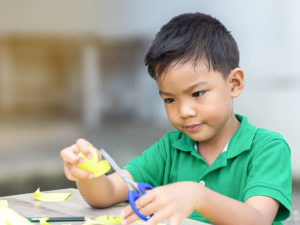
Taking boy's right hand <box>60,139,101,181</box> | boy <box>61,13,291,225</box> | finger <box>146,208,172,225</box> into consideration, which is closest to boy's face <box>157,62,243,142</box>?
boy <box>61,13,291,225</box>

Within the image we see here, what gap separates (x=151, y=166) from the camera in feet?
3.57

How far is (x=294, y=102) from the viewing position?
288 centimetres

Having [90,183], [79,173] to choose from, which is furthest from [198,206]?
[90,183]

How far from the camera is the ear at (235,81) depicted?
1.01 metres

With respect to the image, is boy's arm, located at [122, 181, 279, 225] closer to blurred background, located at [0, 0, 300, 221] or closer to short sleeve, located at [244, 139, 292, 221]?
short sleeve, located at [244, 139, 292, 221]

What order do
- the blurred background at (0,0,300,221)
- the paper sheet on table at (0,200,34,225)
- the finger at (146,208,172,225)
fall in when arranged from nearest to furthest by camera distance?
1. the finger at (146,208,172,225)
2. the paper sheet on table at (0,200,34,225)
3. the blurred background at (0,0,300,221)

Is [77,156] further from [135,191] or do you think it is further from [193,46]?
[193,46]

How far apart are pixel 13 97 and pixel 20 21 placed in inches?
15.3

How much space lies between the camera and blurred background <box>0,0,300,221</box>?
251cm

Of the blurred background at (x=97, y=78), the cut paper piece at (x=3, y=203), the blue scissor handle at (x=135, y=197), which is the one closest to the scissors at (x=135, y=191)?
the blue scissor handle at (x=135, y=197)

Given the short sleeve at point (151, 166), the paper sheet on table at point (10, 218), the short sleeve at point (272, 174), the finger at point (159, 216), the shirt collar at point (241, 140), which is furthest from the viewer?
the short sleeve at point (151, 166)

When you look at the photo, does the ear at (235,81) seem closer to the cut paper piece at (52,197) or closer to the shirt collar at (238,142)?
the shirt collar at (238,142)

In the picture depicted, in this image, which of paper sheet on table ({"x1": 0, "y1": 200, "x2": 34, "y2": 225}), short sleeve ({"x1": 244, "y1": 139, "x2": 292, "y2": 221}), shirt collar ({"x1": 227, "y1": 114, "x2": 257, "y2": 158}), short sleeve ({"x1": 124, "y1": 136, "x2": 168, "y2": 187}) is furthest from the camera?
short sleeve ({"x1": 124, "y1": 136, "x2": 168, "y2": 187})

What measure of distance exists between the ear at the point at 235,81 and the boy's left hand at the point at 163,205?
1.31ft
